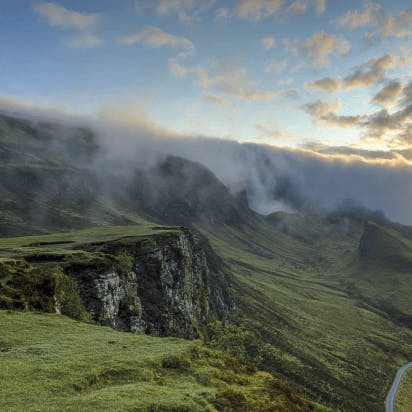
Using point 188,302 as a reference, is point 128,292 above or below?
above

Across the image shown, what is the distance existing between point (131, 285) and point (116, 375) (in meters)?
51.1

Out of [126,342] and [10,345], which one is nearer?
[10,345]

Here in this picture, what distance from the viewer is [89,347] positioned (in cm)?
3625

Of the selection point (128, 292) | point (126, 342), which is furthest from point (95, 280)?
point (126, 342)

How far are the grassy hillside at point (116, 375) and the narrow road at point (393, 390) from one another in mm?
128167

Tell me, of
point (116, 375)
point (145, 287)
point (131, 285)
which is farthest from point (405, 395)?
point (116, 375)

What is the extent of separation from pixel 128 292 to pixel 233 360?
39534 millimetres

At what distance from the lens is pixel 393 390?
155 metres

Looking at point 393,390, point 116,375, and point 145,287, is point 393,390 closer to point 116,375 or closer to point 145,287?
point 145,287

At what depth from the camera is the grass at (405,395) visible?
133125mm

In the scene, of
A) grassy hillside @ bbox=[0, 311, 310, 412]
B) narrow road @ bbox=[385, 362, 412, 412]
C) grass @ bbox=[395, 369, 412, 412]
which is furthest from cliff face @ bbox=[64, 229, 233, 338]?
grass @ bbox=[395, 369, 412, 412]

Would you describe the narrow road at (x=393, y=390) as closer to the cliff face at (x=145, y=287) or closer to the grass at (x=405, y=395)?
the grass at (x=405, y=395)

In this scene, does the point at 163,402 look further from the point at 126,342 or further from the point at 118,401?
the point at 126,342

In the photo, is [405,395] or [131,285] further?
[405,395]
